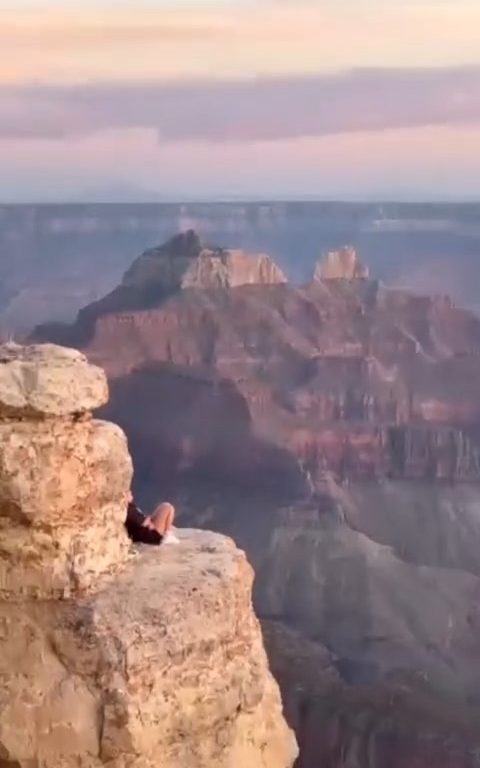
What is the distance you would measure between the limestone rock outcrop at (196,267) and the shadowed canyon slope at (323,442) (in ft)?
0.16

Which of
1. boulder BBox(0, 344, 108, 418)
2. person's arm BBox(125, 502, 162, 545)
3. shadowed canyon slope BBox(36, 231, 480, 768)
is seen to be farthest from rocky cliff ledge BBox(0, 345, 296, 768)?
shadowed canyon slope BBox(36, 231, 480, 768)

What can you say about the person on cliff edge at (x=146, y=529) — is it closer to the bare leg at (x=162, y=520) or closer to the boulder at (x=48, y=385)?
the bare leg at (x=162, y=520)

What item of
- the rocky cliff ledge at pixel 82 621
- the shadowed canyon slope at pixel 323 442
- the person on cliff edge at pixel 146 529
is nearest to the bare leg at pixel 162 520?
the person on cliff edge at pixel 146 529

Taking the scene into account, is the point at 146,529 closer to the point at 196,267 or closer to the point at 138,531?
the point at 138,531

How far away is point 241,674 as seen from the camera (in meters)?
6.81

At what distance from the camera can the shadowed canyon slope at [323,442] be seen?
92.7 ft

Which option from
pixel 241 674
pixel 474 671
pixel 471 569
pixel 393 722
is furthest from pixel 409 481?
pixel 241 674

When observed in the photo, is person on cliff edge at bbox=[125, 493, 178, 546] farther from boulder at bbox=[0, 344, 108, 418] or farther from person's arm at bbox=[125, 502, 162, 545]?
boulder at bbox=[0, 344, 108, 418]

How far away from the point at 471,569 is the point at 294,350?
7834mm

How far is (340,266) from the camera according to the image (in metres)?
40.5

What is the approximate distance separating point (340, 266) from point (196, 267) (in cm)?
490

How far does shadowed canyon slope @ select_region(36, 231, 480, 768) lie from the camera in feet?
92.7

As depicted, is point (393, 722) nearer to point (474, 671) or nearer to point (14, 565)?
point (474, 671)

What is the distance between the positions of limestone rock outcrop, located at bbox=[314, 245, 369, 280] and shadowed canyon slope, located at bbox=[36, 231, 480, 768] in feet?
0.17
